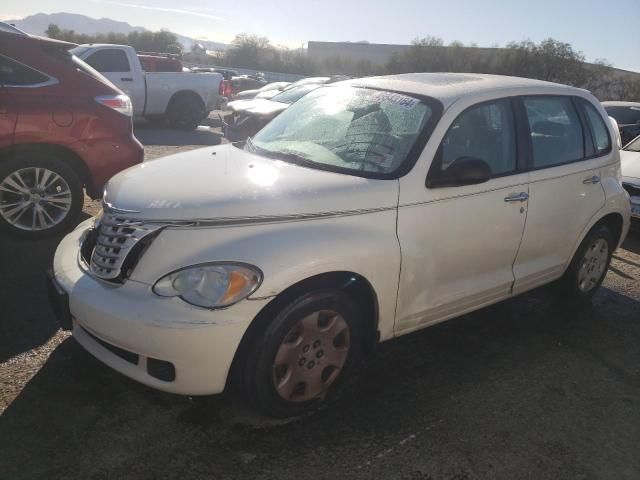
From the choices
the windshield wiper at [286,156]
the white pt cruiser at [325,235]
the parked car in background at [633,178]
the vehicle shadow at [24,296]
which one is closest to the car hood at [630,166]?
the parked car in background at [633,178]

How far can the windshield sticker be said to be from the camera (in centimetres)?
329

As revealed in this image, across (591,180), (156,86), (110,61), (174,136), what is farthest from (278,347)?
(156,86)

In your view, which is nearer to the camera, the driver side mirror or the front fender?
the front fender

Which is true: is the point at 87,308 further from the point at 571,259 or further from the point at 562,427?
the point at 571,259

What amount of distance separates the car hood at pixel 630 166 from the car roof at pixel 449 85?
345 centimetres

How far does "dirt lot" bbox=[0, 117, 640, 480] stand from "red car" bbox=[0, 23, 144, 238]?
116 cm

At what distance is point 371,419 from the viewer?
9.19ft

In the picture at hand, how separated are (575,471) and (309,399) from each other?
1.31 m

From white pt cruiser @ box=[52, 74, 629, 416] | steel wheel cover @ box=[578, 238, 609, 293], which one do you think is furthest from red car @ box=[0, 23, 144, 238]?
steel wheel cover @ box=[578, 238, 609, 293]

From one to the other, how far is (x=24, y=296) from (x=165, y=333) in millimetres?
2049

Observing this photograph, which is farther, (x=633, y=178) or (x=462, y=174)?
(x=633, y=178)

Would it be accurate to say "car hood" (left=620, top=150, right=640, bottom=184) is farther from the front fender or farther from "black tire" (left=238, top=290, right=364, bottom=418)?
"black tire" (left=238, top=290, right=364, bottom=418)

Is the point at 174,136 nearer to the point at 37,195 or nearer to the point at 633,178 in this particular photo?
the point at 37,195

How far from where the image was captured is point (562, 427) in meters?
2.87
